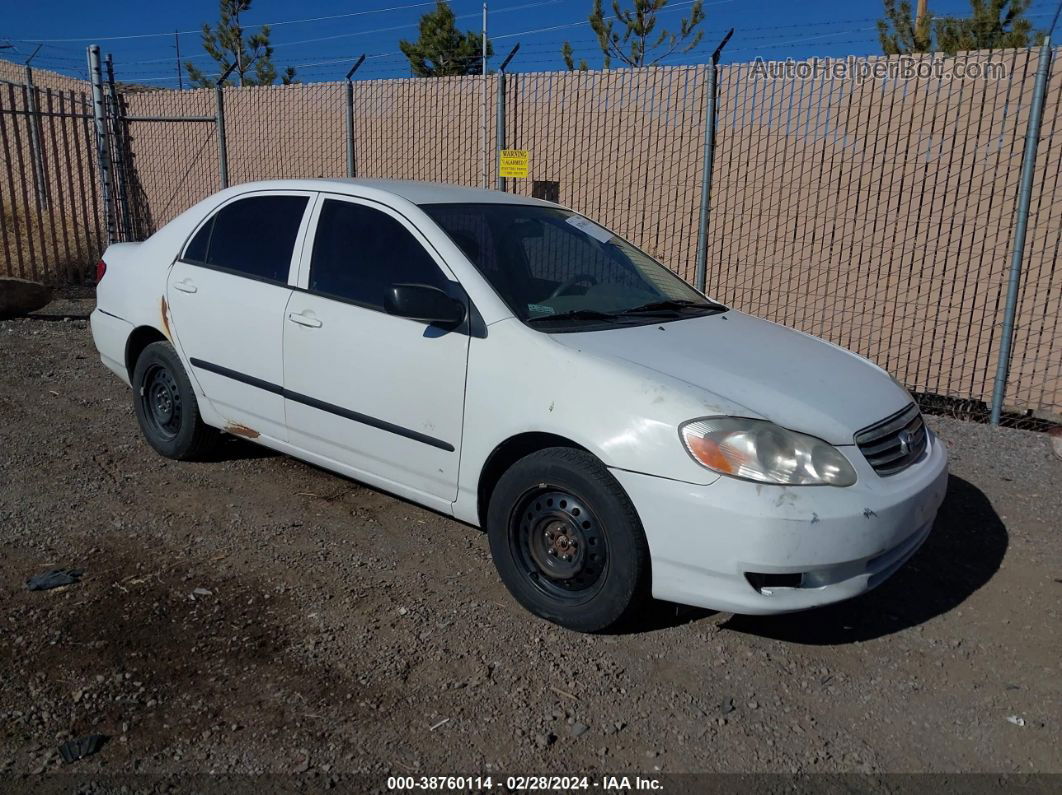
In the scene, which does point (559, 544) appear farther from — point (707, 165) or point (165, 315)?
point (707, 165)

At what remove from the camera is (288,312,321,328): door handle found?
4367 millimetres

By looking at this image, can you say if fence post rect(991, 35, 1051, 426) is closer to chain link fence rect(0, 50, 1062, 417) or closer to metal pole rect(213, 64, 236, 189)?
chain link fence rect(0, 50, 1062, 417)

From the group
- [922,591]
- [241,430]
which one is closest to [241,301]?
[241,430]

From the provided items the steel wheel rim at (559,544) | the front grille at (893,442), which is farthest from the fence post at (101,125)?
the front grille at (893,442)

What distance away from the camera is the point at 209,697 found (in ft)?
10.4

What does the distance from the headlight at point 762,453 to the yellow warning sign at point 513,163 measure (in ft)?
21.0

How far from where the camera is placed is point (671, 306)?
14.9 ft

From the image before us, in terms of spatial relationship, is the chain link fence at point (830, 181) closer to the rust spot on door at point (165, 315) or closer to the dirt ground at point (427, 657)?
the dirt ground at point (427, 657)

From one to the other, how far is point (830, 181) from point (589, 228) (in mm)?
3766

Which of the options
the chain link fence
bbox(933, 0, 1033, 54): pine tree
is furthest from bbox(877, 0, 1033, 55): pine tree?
Answer: the chain link fence

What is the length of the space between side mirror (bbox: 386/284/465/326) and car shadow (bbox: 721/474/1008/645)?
1750 mm

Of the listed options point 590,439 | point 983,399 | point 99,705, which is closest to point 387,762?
point 99,705

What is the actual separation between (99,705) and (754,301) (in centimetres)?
666

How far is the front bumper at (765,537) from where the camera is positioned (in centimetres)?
319
